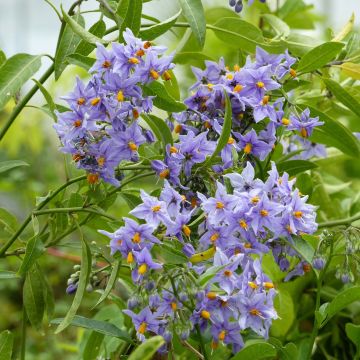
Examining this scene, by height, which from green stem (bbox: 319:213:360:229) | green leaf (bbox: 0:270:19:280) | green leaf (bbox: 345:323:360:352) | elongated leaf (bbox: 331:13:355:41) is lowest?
green leaf (bbox: 345:323:360:352)

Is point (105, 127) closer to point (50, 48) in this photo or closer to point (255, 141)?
point (255, 141)

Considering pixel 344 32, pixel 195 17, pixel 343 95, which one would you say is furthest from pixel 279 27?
pixel 195 17

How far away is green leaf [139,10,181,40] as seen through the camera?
1088 mm

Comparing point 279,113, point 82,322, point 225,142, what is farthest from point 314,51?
point 82,322

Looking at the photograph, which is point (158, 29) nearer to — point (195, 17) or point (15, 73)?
point (195, 17)

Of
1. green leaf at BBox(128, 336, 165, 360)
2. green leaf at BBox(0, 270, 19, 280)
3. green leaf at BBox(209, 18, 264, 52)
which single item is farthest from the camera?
green leaf at BBox(209, 18, 264, 52)

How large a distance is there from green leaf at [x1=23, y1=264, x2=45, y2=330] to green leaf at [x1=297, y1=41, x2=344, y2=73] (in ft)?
1.78

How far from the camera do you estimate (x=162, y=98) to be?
1043 millimetres

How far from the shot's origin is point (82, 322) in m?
1.09

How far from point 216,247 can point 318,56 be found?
1.25 feet

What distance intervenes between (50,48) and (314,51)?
718 cm

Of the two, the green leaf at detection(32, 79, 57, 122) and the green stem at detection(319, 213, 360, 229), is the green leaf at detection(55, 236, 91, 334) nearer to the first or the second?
the green leaf at detection(32, 79, 57, 122)

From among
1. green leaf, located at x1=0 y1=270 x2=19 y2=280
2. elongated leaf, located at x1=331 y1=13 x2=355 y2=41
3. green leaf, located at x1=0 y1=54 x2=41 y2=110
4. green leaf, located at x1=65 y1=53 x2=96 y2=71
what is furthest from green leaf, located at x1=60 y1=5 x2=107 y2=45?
elongated leaf, located at x1=331 y1=13 x2=355 y2=41

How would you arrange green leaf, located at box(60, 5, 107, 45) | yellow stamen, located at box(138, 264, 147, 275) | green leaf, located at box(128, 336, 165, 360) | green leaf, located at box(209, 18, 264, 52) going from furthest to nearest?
green leaf, located at box(209, 18, 264, 52) < green leaf, located at box(60, 5, 107, 45) < yellow stamen, located at box(138, 264, 147, 275) < green leaf, located at box(128, 336, 165, 360)
